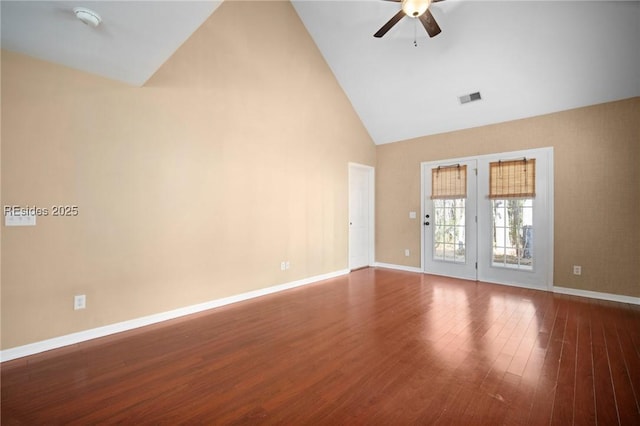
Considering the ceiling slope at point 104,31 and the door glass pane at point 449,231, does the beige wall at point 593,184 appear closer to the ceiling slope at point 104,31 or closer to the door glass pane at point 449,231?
the door glass pane at point 449,231

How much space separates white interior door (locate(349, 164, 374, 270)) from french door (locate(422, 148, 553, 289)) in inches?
44.5

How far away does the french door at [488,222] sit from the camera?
4.30 m

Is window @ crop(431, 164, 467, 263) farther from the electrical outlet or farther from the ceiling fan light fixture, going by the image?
the electrical outlet

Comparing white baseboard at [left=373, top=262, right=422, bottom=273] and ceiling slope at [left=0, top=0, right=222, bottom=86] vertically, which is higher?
ceiling slope at [left=0, top=0, right=222, bottom=86]

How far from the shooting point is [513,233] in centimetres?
453

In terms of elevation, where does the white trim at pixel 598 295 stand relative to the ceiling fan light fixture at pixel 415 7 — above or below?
below

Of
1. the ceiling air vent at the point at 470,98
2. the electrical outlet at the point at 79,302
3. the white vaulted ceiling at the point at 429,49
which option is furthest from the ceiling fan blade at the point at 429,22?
the electrical outlet at the point at 79,302

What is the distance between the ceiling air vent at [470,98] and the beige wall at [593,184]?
609mm

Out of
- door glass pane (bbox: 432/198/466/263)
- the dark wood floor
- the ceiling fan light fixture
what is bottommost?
the dark wood floor

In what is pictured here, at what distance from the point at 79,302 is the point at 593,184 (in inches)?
251

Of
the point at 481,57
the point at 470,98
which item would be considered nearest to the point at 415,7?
the point at 481,57

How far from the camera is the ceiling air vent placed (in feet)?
14.5

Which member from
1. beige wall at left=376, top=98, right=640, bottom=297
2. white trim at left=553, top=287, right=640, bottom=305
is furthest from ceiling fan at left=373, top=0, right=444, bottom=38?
white trim at left=553, top=287, right=640, bottom=305

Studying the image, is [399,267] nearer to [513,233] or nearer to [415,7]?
[513,233]
